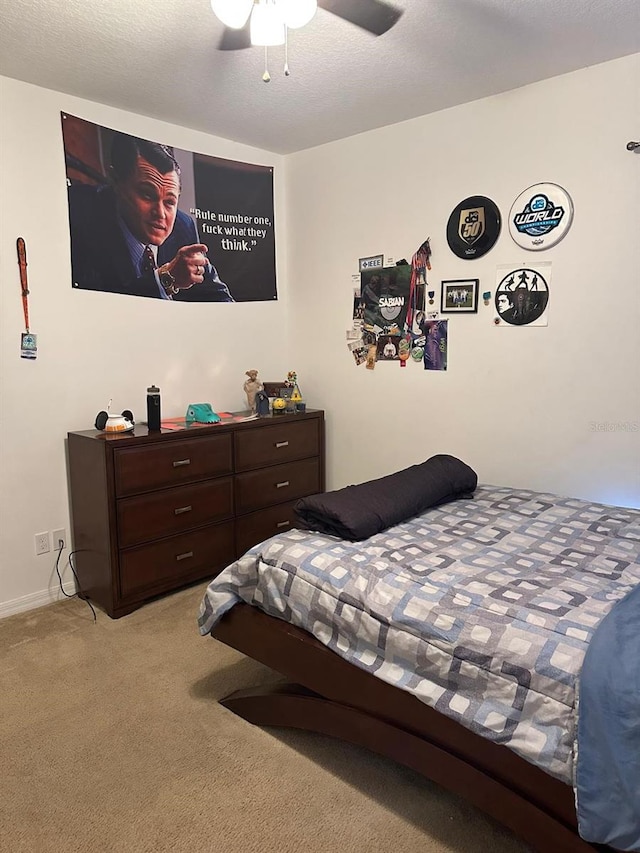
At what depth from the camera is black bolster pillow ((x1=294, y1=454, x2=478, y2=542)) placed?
2.12 metres

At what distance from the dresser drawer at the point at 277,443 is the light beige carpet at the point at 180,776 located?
1.10 meters

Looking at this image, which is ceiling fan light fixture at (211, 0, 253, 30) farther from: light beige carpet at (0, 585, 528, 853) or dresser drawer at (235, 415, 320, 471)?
light beige carpet at (0, 585, 528, 853)

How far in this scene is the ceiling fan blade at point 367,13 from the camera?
1.97 m

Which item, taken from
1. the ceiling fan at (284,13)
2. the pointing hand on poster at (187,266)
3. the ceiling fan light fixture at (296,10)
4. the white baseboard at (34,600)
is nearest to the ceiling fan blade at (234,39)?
the ceiling fan at (284,13)

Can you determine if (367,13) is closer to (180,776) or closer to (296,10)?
(296,10)

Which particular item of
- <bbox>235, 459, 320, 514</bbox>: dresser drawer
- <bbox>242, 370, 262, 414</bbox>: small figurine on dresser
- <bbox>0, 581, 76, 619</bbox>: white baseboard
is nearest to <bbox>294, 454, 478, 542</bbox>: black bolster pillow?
<bbox>235, 459, 320, 514</bbox>: dresser drawer

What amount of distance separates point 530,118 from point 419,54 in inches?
26.7

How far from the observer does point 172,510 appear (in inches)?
114

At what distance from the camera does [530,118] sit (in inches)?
109

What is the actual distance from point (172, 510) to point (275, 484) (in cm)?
69

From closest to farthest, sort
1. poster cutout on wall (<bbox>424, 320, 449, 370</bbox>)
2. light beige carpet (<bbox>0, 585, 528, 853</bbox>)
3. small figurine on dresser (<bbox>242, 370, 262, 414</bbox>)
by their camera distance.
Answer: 1. light beige carpet (<bbox>0, 585, 528, 853</bbox>)
2. poster cutout on wall (<bbox>424, 320, 449, 370</bbox>)
3. small figurine on dresser (<bbox>242, 370, 262, 414</bbox>)

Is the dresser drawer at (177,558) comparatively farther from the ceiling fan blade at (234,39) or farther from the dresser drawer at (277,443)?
the ceiling fan blade at (234,39)

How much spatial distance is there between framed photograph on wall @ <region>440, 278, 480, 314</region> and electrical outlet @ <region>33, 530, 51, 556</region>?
2.36 meters

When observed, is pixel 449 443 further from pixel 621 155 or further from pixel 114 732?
pixel 114 732
